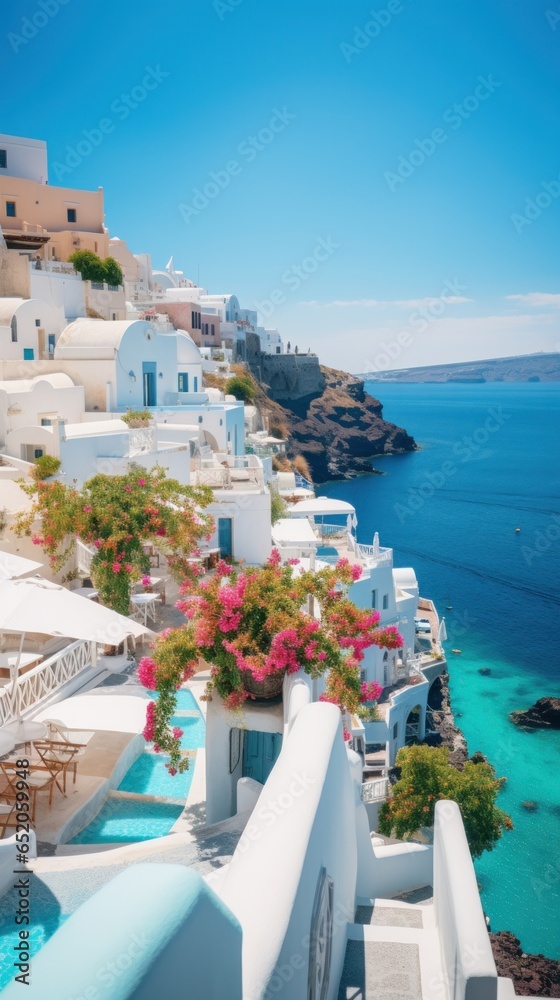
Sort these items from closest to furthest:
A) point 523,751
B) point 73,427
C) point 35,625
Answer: point 35,625 < point 73,427 < point 523,751

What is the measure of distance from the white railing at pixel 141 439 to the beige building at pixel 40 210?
19.1 meters

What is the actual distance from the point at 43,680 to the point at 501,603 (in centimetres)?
4185

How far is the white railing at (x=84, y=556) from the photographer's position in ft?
50.6

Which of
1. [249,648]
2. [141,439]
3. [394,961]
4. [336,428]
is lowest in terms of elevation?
[394,961]

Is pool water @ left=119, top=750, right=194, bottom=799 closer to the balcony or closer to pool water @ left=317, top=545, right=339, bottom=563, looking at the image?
the balcony

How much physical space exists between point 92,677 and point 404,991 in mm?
7400

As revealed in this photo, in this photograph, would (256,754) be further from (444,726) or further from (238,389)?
(238,389)

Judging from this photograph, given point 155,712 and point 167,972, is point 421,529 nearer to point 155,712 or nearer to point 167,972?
point 155,712

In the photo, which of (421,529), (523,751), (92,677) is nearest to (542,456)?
(421,529)

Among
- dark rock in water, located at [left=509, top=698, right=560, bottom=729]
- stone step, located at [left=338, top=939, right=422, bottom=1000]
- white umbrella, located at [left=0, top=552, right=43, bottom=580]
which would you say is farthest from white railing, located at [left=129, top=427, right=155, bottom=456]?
dark rock in water, located at [left=509, top=698, right=560, bottom=729]

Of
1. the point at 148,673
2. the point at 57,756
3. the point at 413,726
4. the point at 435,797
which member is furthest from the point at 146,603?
the point at 413,726

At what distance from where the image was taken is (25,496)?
674 inches

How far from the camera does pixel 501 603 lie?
4834cm

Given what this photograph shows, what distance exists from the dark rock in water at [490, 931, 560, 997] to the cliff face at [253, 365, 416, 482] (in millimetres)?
64411
